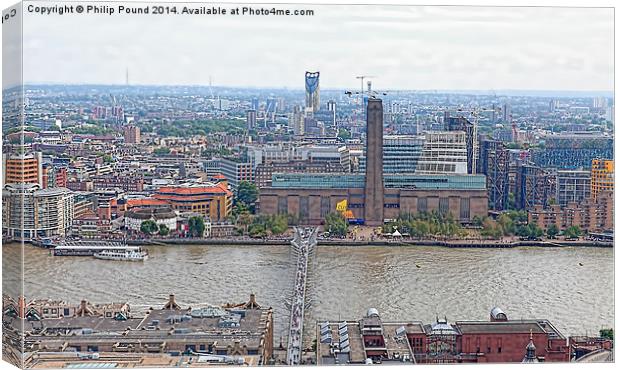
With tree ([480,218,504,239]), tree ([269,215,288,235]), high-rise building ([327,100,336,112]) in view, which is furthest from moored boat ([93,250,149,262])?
tree ([480,218,504,239])

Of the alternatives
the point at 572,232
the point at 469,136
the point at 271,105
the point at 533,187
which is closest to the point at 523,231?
the point at 572,232

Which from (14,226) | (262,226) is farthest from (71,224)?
(14,226)

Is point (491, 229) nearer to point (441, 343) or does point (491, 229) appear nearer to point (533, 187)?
point (533, 187)

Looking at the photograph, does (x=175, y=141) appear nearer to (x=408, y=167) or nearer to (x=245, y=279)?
(x=408, y=167)

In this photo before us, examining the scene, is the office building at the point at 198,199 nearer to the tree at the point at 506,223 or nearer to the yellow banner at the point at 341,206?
the yellow banner at the point at 341,206

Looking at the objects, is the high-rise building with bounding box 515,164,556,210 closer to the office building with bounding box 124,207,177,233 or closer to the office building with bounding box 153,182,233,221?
the office building with bounding box 153,182,233,221
